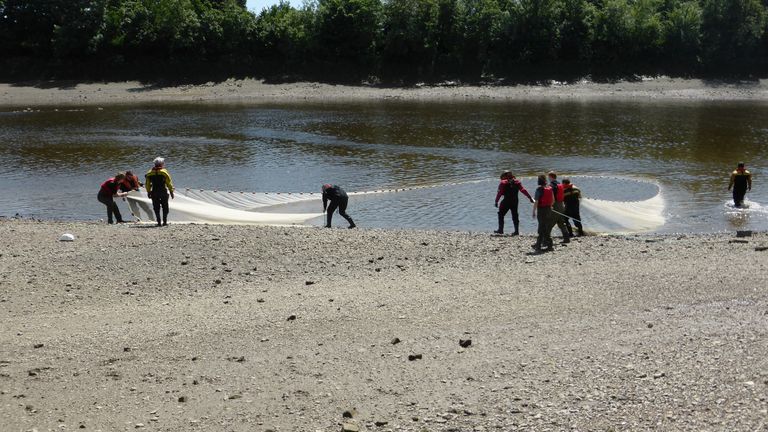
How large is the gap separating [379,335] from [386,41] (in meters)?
74.5

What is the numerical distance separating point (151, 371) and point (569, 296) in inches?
269

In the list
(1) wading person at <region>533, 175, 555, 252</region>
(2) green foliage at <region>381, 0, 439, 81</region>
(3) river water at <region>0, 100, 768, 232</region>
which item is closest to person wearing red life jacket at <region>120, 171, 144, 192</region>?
(3) river water at <region>0, 100, 768, 232</region>

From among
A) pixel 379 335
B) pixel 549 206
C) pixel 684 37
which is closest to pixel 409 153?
pixel 549 206

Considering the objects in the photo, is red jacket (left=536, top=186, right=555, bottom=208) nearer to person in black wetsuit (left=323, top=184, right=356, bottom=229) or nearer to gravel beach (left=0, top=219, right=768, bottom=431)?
gravel beach (left=0, top=219, right=768, bottom=431)

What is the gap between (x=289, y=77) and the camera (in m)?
81.1

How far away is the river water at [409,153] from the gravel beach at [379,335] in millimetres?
6467

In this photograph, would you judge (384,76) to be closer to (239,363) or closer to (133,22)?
(133,22)

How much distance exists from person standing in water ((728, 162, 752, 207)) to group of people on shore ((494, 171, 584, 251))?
6886 mm

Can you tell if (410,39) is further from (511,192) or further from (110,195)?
(511,192)

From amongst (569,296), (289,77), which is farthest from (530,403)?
(289,77)

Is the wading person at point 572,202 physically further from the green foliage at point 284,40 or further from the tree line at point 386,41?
the green foliage at point 284,40

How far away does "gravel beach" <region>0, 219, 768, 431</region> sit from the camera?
9.41 metres

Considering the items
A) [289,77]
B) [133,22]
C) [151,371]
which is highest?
[133,22]

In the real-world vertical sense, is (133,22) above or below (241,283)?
above
